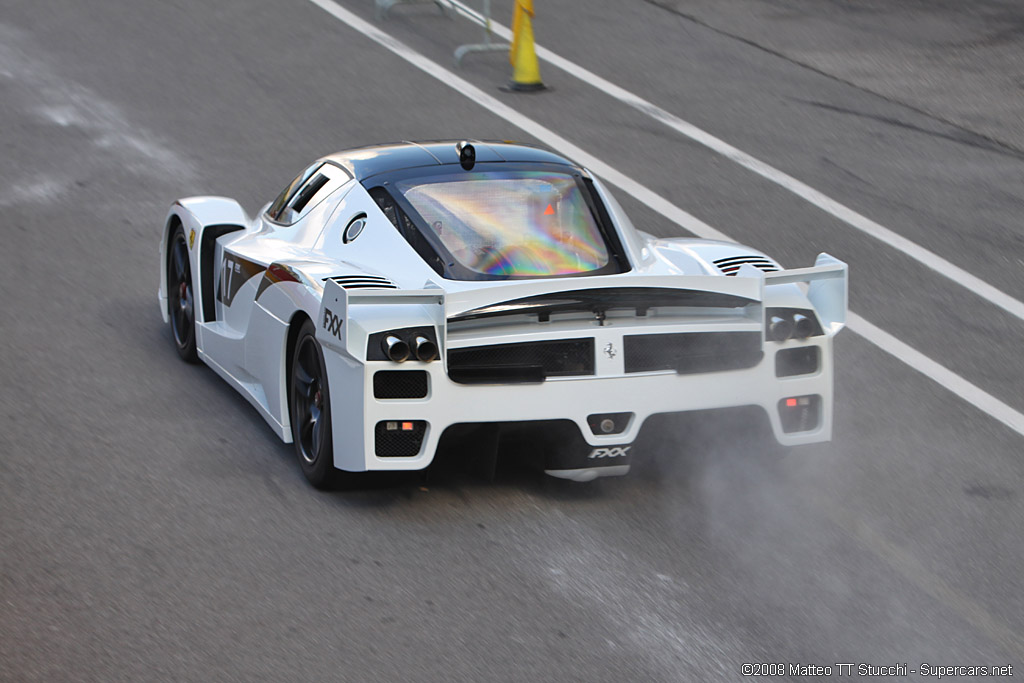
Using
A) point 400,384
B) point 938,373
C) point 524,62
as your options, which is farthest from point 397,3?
point 400,384

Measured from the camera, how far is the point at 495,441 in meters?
5.84

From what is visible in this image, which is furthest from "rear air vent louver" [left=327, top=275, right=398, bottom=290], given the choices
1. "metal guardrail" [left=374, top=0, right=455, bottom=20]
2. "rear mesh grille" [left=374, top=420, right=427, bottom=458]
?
"metal guardrail" [left=374, top=0, right=455, bottom=20]

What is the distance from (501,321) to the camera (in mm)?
5793

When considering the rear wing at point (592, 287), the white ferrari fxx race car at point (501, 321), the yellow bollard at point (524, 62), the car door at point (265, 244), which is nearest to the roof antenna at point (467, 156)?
the white ferrari fxx race car at point (501, 321)

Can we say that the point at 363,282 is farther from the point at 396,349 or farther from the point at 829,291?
the point at 829,291

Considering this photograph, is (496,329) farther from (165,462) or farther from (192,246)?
(192,246)

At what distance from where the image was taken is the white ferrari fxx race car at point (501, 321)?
18.7 feet

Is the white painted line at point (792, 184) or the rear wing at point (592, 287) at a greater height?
the rear wing at point (592, 287)

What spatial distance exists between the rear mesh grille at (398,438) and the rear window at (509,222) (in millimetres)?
812

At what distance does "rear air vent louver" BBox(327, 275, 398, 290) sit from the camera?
20.2 ft

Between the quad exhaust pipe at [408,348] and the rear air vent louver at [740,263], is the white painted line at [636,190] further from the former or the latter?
the quad exhaust pipe at [408,348]

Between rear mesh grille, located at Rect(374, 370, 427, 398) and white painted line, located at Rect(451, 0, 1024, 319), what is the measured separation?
204 inches

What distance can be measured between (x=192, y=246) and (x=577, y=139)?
6155 millimetres

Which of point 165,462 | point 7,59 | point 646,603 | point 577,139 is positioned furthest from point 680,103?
point 646,603
